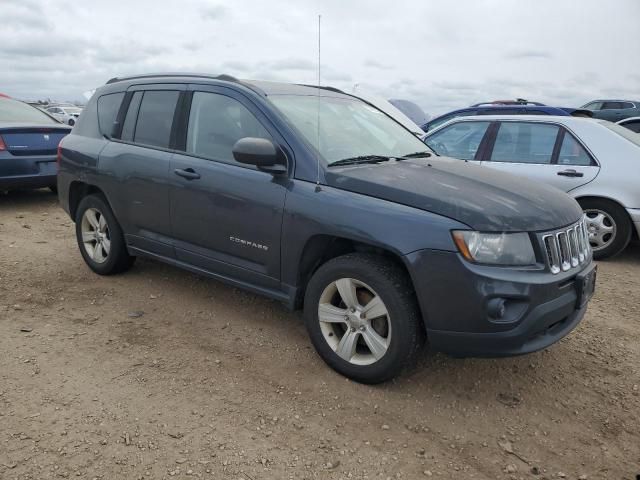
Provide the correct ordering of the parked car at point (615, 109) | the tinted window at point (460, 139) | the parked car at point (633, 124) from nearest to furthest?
1. the tinted window at point (460, 139)
2. the parked car at point (633, 124)
3. the parked car at point (615, 109)

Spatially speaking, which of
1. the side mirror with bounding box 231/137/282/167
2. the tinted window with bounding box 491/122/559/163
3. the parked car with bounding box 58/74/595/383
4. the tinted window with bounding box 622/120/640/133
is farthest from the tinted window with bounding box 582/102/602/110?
the side mirror with bounding box 231/137/282/167

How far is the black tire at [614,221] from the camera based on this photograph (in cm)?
550

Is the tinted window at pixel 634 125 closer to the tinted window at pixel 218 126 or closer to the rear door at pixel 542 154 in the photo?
the rear door at pixel 542 154

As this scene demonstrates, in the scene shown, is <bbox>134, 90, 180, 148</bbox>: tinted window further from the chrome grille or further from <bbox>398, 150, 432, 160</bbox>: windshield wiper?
the chrome grille

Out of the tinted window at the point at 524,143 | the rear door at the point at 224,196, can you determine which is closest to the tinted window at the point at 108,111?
the rear door at the point at 224,196

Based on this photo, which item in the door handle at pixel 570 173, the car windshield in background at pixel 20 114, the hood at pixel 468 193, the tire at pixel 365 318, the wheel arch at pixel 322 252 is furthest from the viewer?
the car windshield in background at pixel 20 114

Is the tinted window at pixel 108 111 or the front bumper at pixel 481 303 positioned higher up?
the tinted window at pixel 108 111

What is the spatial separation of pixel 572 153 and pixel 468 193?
3.56 metres

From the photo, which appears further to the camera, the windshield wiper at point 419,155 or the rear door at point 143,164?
the rear door at point 143,164

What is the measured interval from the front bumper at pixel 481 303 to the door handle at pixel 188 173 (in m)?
1.71

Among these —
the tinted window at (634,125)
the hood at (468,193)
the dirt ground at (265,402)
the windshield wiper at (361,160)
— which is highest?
the tinted window at (634,125)

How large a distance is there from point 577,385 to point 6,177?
7126mm

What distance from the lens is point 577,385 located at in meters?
3.19

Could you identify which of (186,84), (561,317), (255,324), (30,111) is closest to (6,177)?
(30,111)
